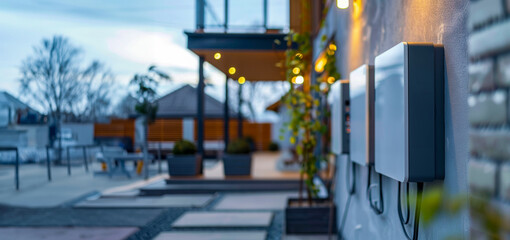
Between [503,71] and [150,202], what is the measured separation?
259 inches

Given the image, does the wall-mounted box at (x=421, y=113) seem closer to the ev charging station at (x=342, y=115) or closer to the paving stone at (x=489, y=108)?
the paving stone at (x=489, y=108)

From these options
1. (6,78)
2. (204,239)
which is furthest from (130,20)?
(204,239)

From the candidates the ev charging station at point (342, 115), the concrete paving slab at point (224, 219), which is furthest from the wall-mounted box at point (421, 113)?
the concrete paving slab at point (224, 219)

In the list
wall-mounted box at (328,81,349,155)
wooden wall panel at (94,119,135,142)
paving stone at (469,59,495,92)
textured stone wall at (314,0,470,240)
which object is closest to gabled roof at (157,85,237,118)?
wooden wall panel at (94,119,135,142)

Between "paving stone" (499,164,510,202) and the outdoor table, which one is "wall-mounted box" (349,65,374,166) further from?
the outdoor table

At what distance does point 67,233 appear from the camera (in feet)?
15.8

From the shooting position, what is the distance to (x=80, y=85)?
6906 mm

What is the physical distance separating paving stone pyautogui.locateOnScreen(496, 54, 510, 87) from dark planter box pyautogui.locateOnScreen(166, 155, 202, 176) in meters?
7.72

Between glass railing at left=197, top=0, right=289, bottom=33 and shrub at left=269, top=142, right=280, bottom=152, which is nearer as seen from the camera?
glass railing at left=197, top=0, right=289, bottom=33

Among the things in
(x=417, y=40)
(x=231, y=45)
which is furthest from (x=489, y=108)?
(x=231, y=45)

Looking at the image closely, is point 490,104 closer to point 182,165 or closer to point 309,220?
point 309,220

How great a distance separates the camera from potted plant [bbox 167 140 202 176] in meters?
8.30

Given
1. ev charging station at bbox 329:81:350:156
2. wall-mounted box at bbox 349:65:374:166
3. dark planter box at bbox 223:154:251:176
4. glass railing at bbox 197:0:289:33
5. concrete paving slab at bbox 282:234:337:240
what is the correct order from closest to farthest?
wall-mounted box at bbox 349:65:374:166 → ev charging station at bbox 329:81:350:156 → concrete paving slab at bbox 282:234:337:240 → glass railing at bbox 197:0:289:33 → dark planter box at bbox 223:154:251:176

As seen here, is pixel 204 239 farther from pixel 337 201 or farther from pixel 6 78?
pixel 6 78
